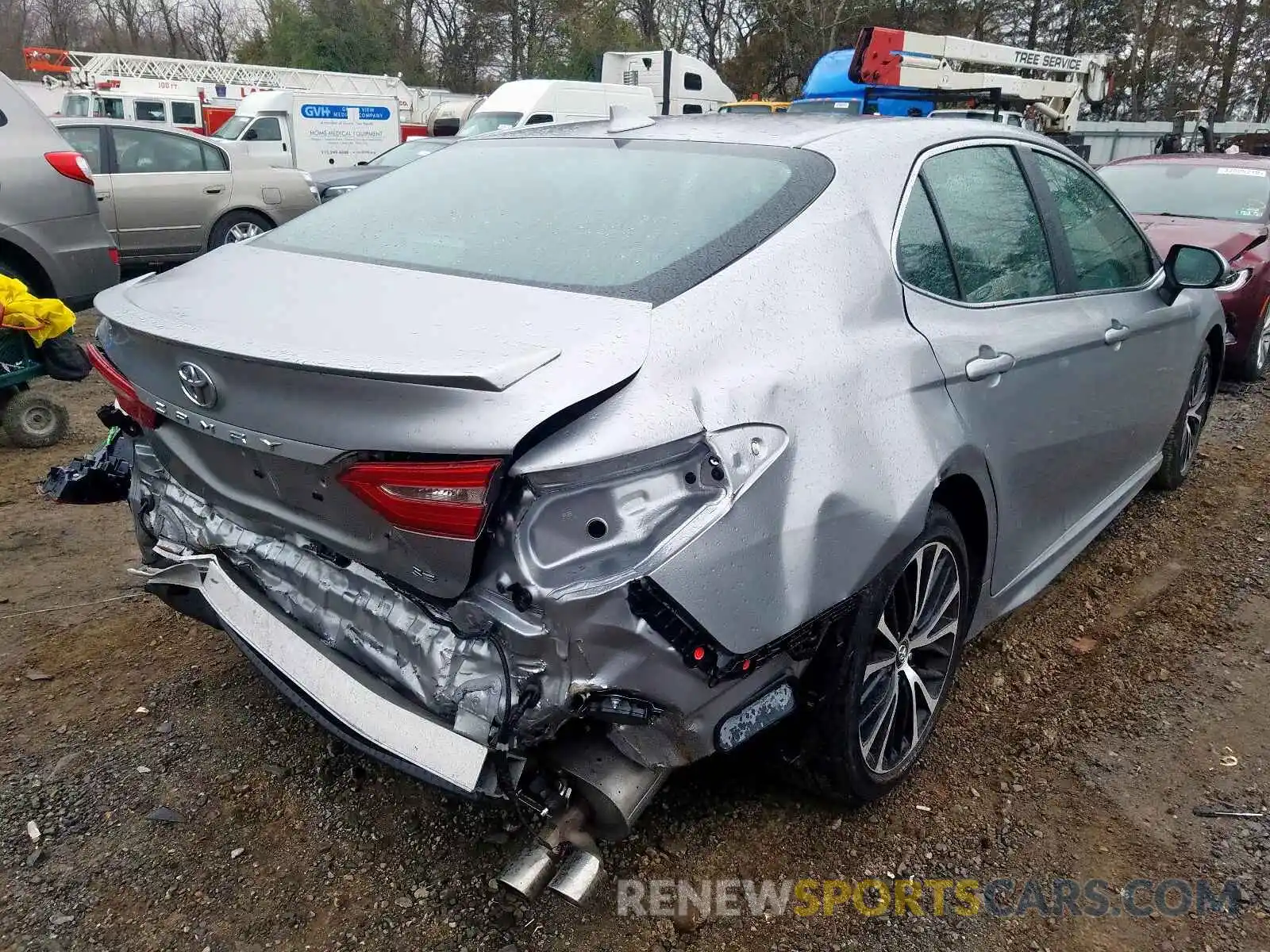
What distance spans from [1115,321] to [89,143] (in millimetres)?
9210

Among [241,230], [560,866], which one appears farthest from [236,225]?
[560,866]

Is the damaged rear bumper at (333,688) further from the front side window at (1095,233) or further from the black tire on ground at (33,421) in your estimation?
the black tire on ground at (33,421)

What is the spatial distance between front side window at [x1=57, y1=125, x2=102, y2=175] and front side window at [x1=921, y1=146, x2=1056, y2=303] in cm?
873

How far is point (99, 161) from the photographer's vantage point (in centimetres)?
893

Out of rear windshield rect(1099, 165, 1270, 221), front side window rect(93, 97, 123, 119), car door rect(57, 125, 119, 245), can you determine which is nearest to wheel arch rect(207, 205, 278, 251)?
car door rect(57, 125, 119, 245)

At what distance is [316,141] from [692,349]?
63.8 ft

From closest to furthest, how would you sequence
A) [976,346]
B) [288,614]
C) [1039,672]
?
[288,614], [976,346], [1039,672]

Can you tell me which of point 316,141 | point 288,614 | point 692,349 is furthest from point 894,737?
point 316,141

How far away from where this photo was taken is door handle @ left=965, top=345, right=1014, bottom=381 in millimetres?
2326

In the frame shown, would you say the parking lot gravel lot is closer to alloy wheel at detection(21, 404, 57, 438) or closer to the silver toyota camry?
the silver toyota camry

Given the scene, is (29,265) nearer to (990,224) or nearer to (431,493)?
(431,493)

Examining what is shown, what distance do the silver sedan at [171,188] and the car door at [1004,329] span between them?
7837 millimetres

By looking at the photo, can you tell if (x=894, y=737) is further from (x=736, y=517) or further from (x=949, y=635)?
(x=736, y=517)

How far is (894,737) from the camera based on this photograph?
244 centimetres
